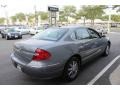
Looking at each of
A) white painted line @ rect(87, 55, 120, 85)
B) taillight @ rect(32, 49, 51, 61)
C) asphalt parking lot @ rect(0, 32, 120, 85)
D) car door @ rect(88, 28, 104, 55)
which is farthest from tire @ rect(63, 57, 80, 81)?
car door @ rect(88, 28, 104, 55)

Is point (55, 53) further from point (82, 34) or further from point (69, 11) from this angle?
point (69, 11)

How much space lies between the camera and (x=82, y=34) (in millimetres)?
5586

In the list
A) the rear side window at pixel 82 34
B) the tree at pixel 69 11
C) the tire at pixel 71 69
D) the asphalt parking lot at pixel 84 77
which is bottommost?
the asphalt parking lot at pixel 84 77

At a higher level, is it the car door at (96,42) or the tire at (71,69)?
the car door at (96,42)

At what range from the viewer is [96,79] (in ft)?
15.8

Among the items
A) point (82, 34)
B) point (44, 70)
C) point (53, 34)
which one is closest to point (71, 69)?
point (44, 70)

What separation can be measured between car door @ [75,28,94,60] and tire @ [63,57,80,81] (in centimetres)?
32

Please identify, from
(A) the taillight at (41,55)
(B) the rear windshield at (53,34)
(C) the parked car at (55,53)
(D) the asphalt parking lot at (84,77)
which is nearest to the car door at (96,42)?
(C) the parked car at (55,53)

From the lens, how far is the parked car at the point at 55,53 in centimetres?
420

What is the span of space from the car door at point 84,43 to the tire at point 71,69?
319 mm

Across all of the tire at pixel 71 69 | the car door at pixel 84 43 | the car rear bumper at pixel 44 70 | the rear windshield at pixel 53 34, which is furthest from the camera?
the car door at pixel 84 43

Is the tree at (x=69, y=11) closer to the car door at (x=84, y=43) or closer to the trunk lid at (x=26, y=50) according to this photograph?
the car door at (x=84, y=43)

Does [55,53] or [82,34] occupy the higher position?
[82,34]

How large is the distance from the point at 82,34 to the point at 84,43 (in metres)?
0.39
